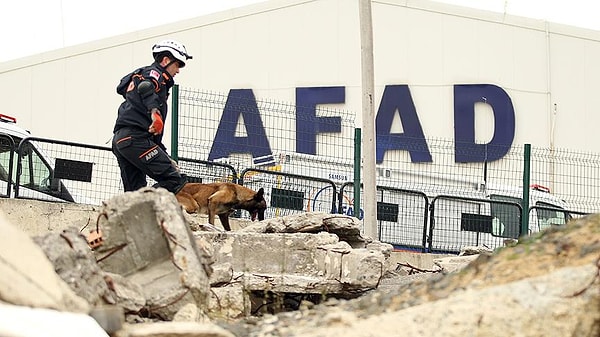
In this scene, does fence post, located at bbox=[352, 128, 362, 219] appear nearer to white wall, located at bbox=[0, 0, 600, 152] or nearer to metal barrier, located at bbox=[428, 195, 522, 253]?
metal barrier, located at bbox=[428, 195, 522, 253]

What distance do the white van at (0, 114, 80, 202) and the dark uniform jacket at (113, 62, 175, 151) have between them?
2533 mm

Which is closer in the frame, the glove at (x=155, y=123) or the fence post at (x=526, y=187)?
the glove at (x=155, y=123)

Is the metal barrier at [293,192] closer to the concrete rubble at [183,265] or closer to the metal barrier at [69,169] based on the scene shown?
the metal barrier at [69,169]

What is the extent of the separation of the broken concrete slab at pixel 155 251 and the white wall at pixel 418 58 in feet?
81.5

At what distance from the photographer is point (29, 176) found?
14.3m

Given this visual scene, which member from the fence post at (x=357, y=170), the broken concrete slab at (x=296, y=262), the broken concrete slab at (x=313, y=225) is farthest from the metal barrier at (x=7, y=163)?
the fence post at (x=357, y=170)

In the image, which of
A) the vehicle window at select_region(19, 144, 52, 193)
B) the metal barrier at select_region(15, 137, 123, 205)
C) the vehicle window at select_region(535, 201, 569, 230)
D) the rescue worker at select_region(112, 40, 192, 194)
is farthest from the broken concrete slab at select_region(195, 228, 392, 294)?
the vehicle window at select_region(535, 201, 569, 230)

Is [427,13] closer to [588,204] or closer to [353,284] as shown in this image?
[588,204]

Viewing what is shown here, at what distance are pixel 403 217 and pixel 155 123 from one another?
593 cm

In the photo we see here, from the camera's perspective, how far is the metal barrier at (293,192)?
1586 centimetres

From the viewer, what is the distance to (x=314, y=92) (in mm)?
33750

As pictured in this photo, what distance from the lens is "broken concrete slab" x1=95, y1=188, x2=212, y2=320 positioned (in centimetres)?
771

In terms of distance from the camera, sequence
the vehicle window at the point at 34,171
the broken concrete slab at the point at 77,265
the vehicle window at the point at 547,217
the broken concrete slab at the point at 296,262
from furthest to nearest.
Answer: the vehicle window at the point at 547,217 < the vehicle window at the point at 34,171 < the broken concrete slab at the point at 296,262 < the broken concrete slab at the point at 77,265

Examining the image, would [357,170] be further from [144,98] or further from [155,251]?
[155,251]
